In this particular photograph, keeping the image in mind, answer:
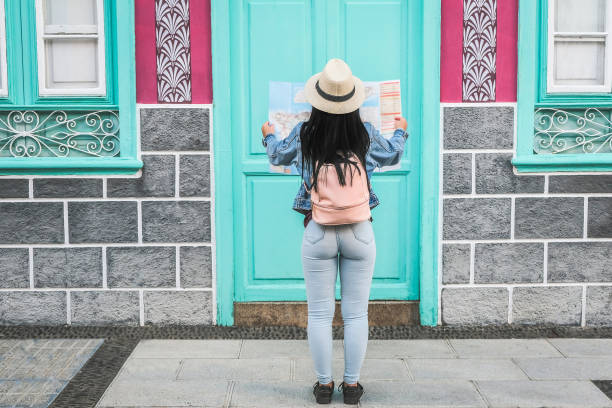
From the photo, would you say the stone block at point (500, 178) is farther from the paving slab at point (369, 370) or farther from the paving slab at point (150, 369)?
the paving slab at point (150, 369)

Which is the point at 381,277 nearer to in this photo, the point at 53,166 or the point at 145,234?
the point at 145,234

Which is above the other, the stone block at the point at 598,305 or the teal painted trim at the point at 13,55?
the teal painted trim at the point at 13,55

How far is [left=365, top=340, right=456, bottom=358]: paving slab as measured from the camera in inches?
170

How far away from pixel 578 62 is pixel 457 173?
1283 mm

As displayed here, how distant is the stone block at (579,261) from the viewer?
4.86m

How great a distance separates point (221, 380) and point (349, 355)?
36.2 inches

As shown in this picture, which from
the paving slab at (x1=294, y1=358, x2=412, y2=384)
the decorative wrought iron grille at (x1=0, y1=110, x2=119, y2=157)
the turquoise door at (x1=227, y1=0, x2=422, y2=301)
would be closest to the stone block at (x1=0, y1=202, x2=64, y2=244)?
the decorative wrought iron grille at (x1=0, y1=110, x2=119, y2=157)

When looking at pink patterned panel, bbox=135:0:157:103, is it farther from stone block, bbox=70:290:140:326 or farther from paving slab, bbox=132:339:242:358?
paving slab, bbox=132:339:242:358

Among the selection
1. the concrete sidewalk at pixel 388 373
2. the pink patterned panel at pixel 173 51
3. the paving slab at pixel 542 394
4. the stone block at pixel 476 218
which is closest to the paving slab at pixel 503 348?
the concrete sidewalk at pixel 388 373

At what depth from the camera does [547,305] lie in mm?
4875

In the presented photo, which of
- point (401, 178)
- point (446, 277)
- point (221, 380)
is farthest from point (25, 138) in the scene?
point (446, 277)

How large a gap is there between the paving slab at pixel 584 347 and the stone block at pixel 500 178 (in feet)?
3.68

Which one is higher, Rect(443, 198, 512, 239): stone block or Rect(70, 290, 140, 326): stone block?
Rect(443, 198, 512, 239): stone block

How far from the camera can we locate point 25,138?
4.85 m
